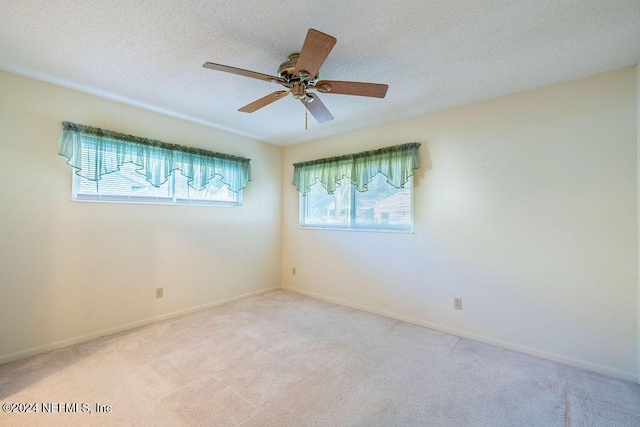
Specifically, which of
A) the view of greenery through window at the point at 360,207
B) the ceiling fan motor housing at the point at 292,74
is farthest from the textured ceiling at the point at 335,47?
the view of greenery through window at the point at 360,207

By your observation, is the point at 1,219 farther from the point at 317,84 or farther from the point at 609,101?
the point at 609,101

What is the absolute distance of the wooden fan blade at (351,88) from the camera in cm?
184

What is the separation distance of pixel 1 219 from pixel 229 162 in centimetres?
213

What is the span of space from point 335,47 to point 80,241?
2.83 m

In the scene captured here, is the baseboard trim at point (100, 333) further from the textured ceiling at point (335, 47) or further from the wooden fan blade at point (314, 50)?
the wooden fan blade at point (314, 50)

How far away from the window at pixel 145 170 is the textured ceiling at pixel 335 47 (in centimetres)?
50

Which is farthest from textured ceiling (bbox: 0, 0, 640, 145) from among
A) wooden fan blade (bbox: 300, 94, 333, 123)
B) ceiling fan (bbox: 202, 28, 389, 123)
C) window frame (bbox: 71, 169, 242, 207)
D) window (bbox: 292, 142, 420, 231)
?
window frame (bbox: 71, 169, 242, 207)

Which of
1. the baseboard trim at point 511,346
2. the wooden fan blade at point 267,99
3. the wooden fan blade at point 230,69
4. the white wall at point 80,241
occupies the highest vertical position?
the wooden fan blade at point 267,99

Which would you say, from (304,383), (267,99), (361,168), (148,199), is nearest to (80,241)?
(148,199)

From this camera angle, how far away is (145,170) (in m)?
2.96

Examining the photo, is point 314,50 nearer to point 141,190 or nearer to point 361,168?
point 361,168

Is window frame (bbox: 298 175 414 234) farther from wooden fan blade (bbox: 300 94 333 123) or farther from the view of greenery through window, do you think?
wooden fan blade (bbox: 300 94 333 123)

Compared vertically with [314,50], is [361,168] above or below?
below

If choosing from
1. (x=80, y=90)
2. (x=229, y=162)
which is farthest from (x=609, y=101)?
(x=80, y=90)
